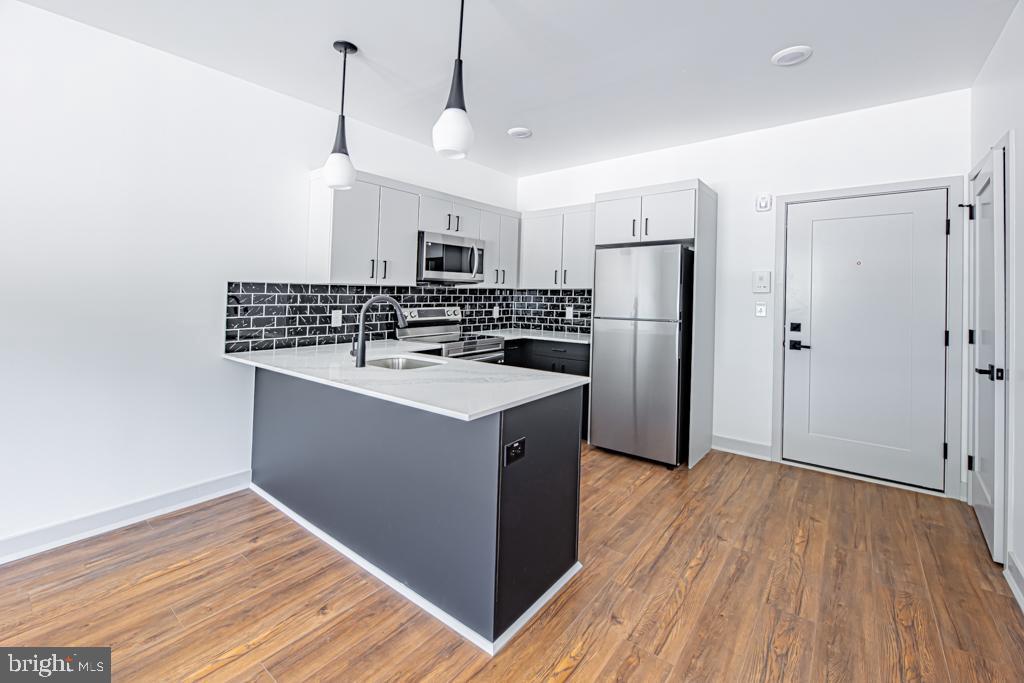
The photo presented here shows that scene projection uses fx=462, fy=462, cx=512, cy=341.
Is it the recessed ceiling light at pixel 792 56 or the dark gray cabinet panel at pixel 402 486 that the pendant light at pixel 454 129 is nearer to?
the dark gray cabinet panel at pixel 402 486

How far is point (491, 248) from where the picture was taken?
4.34 meters

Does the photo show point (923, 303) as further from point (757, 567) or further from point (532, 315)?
point (532, 315)

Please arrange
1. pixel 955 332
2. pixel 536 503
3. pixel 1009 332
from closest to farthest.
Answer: pixel 536 503 → pixel 1009 332 → pixel 955 332

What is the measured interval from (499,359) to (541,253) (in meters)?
1.21

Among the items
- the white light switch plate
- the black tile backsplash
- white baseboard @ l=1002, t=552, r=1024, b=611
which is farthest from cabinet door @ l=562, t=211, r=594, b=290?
white baseboard @ l=1002, t=552, r=1024, b=611

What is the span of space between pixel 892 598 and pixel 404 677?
1998 mm

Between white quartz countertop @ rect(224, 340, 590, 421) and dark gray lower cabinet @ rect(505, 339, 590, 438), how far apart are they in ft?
5.54

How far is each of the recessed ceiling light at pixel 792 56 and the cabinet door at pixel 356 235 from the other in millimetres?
2552

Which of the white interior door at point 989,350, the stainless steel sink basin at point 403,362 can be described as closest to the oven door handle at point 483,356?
the stainless steel sink basin at point 403,362

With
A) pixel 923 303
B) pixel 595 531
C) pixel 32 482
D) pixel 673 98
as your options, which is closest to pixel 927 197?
pixel 923 303

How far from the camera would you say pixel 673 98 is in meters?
3.03

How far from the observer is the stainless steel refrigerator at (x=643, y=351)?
11.1ft

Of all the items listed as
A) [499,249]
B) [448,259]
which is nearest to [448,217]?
[448,259]

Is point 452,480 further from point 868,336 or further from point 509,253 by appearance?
point 509,253
